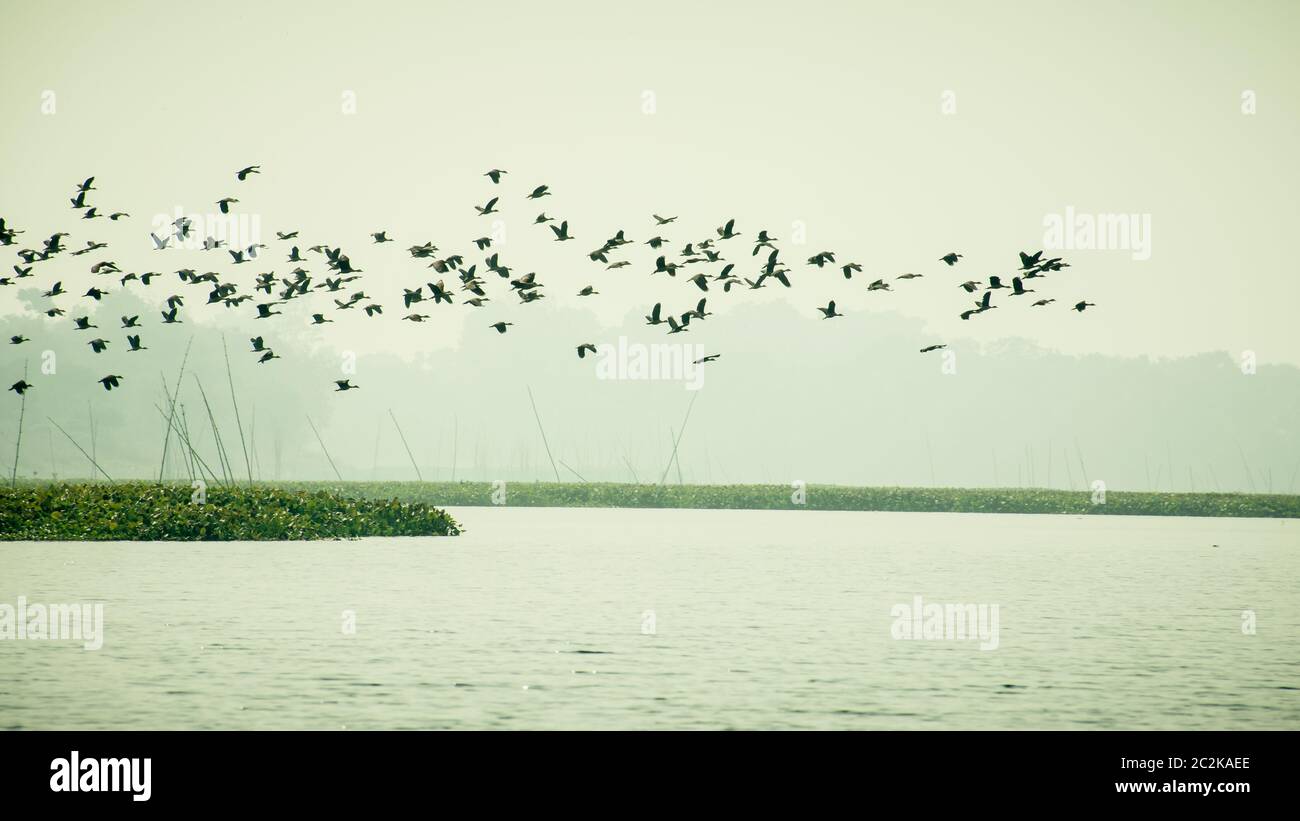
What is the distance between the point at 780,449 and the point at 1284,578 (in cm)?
8975

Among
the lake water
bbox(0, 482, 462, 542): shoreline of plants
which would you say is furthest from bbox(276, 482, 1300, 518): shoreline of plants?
the lake water

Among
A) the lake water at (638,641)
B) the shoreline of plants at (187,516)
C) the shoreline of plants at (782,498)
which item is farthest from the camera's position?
the shoreline of plants at (782,498)

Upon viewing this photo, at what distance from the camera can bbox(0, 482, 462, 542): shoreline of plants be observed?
34.0 m

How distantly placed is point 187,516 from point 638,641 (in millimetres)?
20529

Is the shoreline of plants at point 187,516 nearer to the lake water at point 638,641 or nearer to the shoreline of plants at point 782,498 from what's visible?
the lake water at point 638,641

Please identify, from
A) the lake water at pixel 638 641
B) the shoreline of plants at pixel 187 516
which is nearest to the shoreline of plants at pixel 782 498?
the shoreline of plants at pixel 187 516

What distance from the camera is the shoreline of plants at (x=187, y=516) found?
34000 millimetres

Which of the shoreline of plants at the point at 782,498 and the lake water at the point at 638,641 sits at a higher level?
the shoreline of plants at the point at 782,498

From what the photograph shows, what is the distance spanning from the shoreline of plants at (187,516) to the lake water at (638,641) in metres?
1.18

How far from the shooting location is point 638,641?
17.6 metres

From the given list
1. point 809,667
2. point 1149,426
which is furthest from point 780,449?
point 809,667

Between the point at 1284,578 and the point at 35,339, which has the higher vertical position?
the point at 35,339

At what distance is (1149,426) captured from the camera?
118188mm
